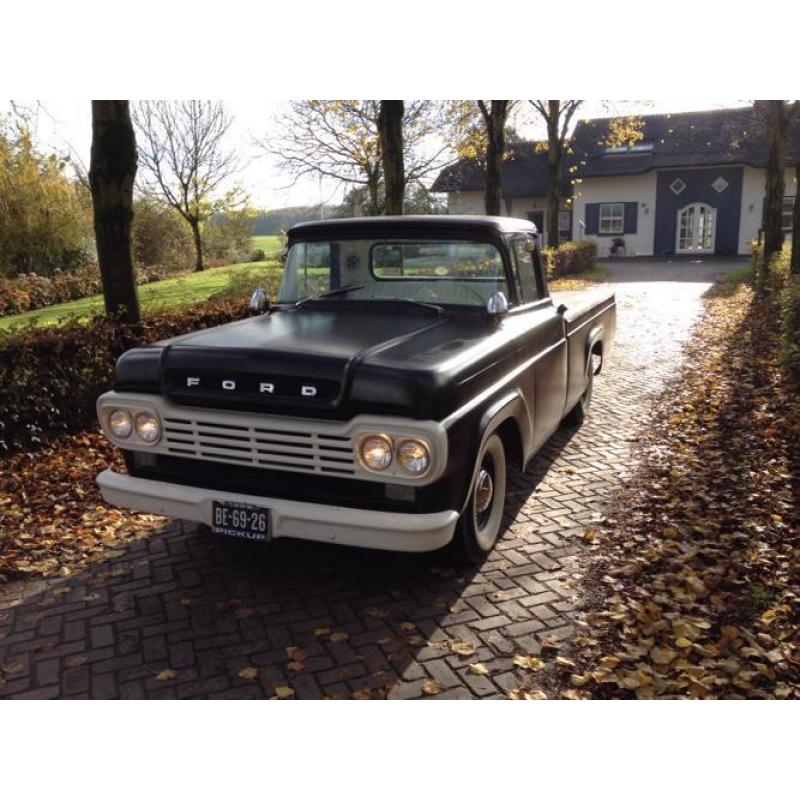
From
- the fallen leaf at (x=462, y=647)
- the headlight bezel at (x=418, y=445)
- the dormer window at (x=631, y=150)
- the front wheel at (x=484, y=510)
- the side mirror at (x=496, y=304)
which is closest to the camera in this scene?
the headlight bezel at (x=418, y=445)

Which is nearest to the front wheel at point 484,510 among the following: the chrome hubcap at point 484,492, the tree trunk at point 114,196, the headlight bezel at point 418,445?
the chrome hubcap at point 484,492

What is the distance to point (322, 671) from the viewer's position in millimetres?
3420

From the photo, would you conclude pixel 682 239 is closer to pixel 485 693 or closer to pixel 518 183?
pixel 518 183

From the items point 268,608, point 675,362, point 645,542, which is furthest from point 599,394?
point 268,608

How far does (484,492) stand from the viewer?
174 inches

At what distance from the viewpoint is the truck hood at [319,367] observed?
3.48 meters

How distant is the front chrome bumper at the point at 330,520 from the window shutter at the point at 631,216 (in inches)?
1287

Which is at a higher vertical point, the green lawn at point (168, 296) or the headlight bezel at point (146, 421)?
the headlight bezel at point (146, 421)

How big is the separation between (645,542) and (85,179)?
1088 inches

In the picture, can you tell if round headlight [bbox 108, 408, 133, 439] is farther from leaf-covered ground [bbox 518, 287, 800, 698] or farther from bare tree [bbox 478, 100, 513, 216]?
bare tree [bbox 478, 100, 513, 216]

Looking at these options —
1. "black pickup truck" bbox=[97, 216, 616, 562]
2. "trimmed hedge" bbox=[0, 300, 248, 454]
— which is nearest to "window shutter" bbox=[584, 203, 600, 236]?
"trimmed hedge" bbox=[0, 300, 248, 454]

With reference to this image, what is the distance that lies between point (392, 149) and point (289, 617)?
8988 millimetres

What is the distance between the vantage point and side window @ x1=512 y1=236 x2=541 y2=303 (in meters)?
5.20

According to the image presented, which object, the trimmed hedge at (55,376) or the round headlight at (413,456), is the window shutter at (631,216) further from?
the round headlight at (413,456)
